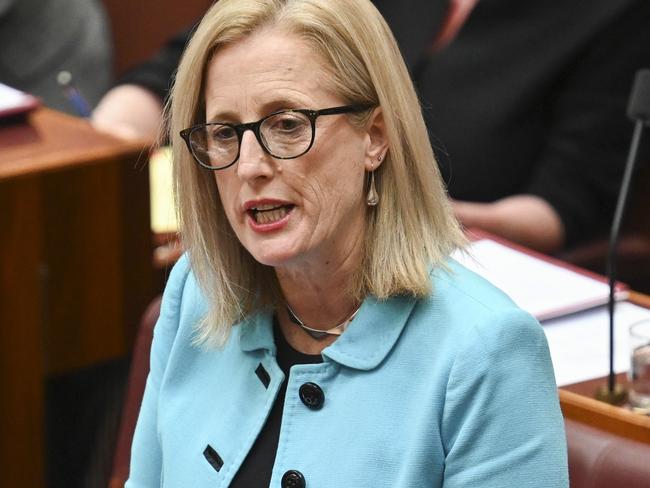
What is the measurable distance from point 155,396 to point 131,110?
149 centimetres

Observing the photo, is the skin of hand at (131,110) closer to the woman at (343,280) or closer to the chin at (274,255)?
the woman at (343,280)

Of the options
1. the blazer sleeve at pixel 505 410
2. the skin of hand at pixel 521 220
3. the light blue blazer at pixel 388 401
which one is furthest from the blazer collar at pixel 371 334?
the skin of hand at pixel 521 220

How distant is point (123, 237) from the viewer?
2383 millimetres

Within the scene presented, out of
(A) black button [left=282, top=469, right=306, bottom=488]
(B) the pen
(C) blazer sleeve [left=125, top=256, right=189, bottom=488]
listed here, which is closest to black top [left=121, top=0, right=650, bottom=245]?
(B) the pen

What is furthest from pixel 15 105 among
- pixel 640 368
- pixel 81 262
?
pixel 640 368

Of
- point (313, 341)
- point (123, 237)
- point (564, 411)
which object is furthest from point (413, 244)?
point (123, 237)

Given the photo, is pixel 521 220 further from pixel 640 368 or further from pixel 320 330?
→ pixel 320 330

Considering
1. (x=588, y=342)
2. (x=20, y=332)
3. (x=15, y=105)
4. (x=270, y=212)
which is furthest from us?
(x=15, y=105)

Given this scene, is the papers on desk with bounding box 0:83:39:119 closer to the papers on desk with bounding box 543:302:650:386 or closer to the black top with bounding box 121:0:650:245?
the black top with bounding box 121:0:650:245

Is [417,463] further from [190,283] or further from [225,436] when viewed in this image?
[190,283]

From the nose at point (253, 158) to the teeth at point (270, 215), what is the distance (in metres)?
0.05

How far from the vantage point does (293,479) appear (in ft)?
5.05

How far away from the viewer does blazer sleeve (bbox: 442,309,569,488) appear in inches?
55.9

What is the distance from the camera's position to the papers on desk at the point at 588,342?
69.9 inches
